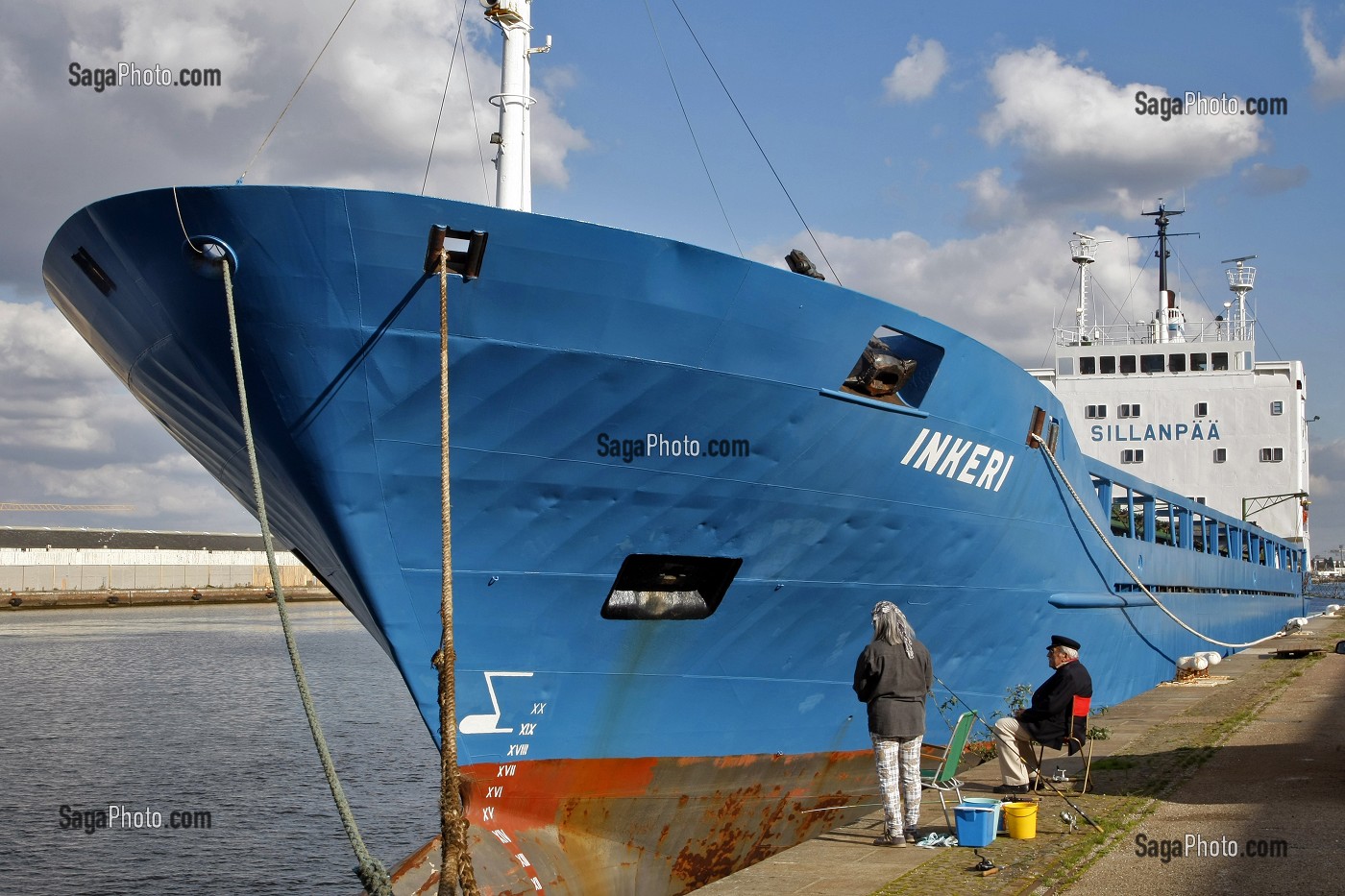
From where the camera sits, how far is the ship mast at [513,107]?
795cm

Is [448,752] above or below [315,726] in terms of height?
below

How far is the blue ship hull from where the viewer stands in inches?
252

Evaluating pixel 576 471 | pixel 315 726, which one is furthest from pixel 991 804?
pixel 315 726

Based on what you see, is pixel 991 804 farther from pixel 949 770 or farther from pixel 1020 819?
pixel 949 770

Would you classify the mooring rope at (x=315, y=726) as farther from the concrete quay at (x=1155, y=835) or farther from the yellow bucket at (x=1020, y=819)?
the yellow bucket at (x=1020, y=819)

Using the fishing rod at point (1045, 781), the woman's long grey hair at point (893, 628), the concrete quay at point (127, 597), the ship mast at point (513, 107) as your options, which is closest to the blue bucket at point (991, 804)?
the fishing rod at point (1045, 781)

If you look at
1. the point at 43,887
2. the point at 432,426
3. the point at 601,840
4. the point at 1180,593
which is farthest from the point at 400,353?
the point at 1180,593

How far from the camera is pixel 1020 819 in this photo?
5.80 m

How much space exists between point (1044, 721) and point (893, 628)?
1.56 metres

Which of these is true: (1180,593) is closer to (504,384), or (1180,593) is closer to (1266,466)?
(1266,466)

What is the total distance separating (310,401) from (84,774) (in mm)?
11387

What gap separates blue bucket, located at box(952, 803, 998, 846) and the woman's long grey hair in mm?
845

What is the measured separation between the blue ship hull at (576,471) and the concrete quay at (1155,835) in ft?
5.00

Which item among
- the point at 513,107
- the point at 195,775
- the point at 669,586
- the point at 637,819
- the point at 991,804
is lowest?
the point at 195,775
